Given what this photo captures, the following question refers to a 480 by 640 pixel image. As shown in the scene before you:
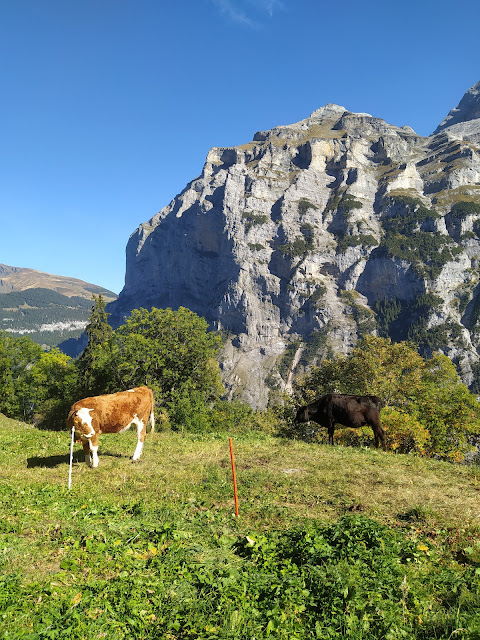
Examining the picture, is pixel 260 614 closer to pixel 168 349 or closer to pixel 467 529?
pixel 467 529

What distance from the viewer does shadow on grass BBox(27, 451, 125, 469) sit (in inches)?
526

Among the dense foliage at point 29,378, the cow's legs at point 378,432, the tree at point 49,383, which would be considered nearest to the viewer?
the cow's legs at point 378,432

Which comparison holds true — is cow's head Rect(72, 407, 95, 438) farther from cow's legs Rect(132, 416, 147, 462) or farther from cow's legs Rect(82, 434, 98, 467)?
cow's legs Rect(132, 416, 147, 462)

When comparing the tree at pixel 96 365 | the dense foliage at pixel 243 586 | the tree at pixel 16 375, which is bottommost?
the tree at pixel 16 375

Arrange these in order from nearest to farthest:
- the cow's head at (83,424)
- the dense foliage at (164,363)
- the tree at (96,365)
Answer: the cow's head at (83,424) → the dense foliage at (164,363) → the tree at (96,365)

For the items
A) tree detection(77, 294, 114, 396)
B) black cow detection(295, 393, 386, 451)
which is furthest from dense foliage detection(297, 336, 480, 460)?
tree detection(77, 294, 114, 396)

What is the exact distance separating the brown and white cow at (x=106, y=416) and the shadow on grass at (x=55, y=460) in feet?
3.15

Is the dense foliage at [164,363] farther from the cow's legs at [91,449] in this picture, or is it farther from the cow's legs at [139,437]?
the cow's legs at [91,449]

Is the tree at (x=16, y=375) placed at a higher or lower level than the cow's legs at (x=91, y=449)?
lower

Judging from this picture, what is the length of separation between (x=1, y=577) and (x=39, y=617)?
109 centimetres

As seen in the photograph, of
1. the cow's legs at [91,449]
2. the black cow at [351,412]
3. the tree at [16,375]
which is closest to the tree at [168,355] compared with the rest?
the black cow at [351,412]

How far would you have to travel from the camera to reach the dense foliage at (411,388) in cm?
3544

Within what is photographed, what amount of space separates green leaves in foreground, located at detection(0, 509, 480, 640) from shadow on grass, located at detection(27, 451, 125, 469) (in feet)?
23.0

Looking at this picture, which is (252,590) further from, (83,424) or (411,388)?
(411,388)
